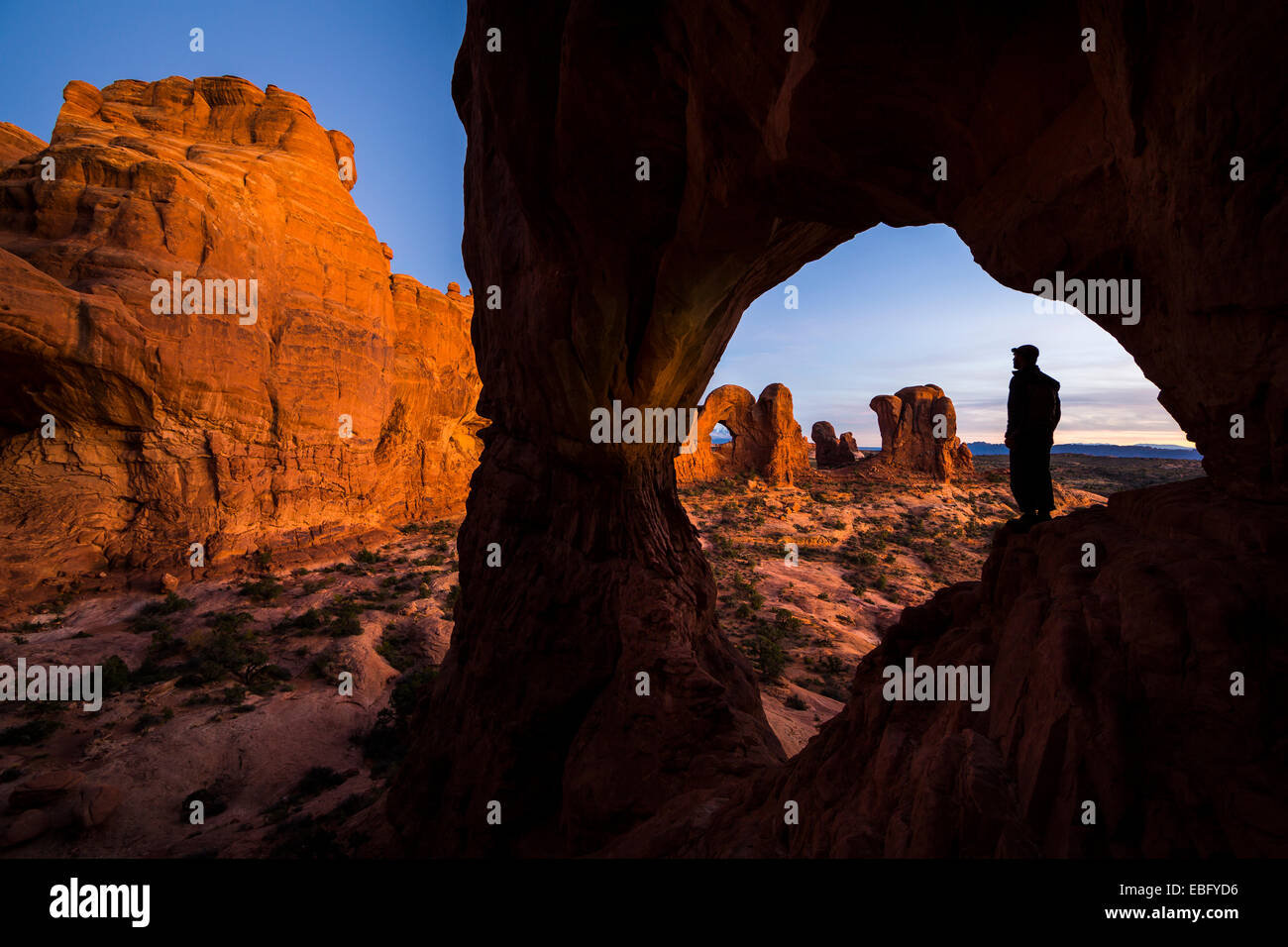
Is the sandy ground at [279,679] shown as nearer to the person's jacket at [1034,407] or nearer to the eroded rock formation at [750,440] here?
the person's jacket at [1034,407]

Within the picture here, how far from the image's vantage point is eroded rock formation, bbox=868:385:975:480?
41.0 metres

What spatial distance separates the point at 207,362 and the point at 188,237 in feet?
16.3

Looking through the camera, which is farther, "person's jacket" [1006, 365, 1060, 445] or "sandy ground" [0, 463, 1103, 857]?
"sandy ground" [0, 463, 1103, 857]

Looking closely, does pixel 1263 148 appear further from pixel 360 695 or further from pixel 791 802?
pixel 360 695

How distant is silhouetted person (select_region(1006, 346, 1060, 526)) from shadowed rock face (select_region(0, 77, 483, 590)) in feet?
82.1

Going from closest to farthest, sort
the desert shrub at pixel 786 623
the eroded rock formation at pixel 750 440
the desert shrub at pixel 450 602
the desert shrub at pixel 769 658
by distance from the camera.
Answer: the desert shrub at pixel 769 658
the desert shrub at pixel 786 623
the desert shrub at pixel 450 602
the eroded rock formation at pixel 750 440

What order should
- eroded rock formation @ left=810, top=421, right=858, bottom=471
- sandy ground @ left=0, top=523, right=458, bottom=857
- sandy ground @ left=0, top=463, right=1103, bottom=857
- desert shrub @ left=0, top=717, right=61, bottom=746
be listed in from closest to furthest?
sandy ground @ left=0, top=523, right=458, bottom=857 < sandy ground @ left=0, top=463, right=1103, bottom=857 < desert shrub @ left=0, top=717, right=61, bottom=746 < eroded rock formation @ left=810, top=421, right=858, bottom=471

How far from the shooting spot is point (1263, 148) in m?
A: 1.60

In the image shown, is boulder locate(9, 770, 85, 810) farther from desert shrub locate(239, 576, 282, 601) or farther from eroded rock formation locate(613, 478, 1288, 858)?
eroded rock formation locate(613, 478, 1288, 858)

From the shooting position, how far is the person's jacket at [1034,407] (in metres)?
3.66

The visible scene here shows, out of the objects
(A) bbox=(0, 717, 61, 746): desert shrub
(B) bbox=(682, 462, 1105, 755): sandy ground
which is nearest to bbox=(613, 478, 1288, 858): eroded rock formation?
(B) bbox=(682, 462, 1105, 755): sandy ground

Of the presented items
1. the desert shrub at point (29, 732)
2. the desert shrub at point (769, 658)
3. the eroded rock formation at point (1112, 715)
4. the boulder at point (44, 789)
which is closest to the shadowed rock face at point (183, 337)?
the desert shrub at point (29, 732)

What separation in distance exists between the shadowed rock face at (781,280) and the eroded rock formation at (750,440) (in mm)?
32735
